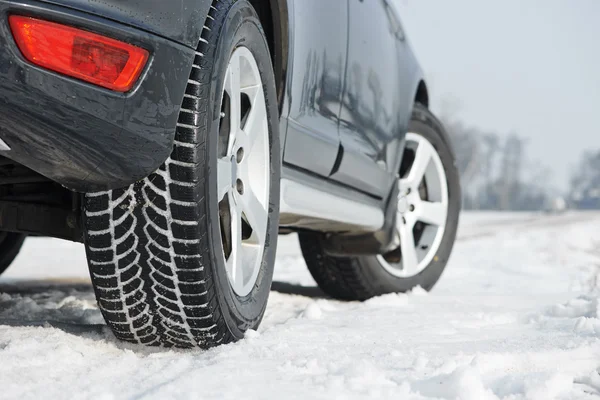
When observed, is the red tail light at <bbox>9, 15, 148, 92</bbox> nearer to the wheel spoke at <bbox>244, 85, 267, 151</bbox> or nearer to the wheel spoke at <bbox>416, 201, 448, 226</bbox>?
the wheel spoke at <bbox>244, 85, 267, 151</bbox>

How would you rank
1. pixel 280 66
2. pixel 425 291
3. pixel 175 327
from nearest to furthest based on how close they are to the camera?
pixel 175 327 < pixel 280 66 < pixel 425 291

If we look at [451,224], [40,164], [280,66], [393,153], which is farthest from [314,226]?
[40,164]

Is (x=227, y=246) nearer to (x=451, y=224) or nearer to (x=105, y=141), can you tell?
(x=105, y=141)

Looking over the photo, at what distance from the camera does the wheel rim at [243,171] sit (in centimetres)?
202

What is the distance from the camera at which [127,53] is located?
61.0 inches

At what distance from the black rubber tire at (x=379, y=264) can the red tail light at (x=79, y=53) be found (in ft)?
7.35

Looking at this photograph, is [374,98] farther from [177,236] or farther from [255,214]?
[177,236]

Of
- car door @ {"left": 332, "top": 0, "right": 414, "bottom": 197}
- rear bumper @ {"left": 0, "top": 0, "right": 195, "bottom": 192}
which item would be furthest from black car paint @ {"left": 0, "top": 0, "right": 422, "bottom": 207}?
car door @ {"left": 332, "top": 0, "right": 414, "bottom": 197}

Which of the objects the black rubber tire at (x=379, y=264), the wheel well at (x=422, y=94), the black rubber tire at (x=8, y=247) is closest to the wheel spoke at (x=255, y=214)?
the black rubber tire at (x=379, y=264)

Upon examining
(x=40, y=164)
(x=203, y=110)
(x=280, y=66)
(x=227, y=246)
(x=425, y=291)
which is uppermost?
(x=280, y=66)

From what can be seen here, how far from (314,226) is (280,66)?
0.93m

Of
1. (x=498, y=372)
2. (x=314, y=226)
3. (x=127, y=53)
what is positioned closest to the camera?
(x=127, y=53)

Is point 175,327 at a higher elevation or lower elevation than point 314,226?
lower

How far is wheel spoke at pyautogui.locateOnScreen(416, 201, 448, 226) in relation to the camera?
3920 mm
